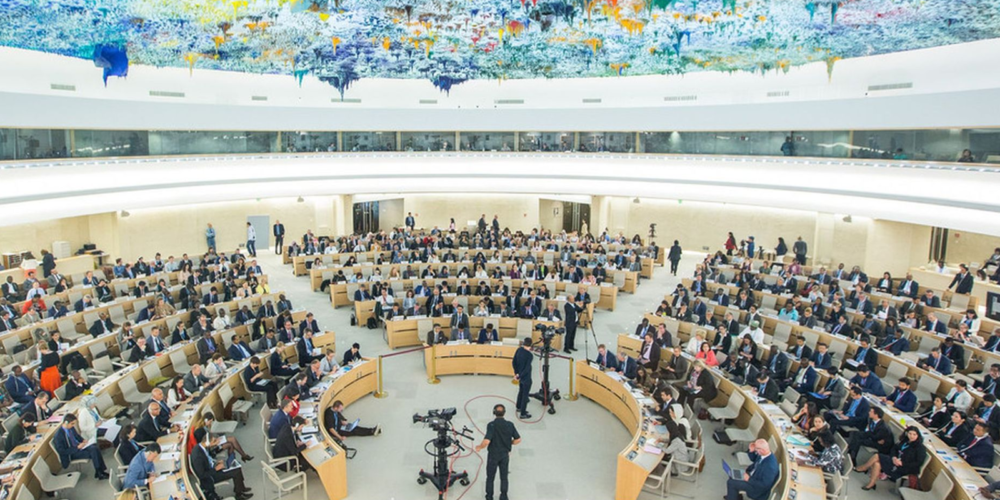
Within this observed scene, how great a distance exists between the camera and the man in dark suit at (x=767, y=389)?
11281 mm

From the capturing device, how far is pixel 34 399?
1053cm

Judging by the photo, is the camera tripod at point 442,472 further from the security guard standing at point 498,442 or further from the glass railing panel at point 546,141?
the glass railing panel at point 546,141

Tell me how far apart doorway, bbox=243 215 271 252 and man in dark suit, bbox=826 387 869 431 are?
23814 mm

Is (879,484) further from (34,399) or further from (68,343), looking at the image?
(68,343)

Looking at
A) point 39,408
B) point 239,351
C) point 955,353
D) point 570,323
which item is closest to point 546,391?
point 570,323

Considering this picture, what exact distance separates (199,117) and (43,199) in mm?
5871

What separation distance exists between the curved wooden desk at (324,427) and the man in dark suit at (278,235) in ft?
49.4

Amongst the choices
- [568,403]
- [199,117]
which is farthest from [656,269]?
[199,117]

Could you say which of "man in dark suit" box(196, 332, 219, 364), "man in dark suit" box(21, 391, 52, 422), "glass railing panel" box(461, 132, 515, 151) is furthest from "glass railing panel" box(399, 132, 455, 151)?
"man in dark suit" box(21, 391, 52, 422)

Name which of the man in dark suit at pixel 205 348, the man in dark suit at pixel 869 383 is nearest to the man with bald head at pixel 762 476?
the man in dark suit at pixel 869 383

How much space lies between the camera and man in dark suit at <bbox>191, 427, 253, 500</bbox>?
8.98 meters

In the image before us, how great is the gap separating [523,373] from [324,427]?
364 cm

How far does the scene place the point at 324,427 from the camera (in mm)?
10633

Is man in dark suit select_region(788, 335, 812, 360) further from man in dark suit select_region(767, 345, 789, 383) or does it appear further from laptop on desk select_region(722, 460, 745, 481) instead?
laptop on desk select_region(722, 460, 745, 481)
